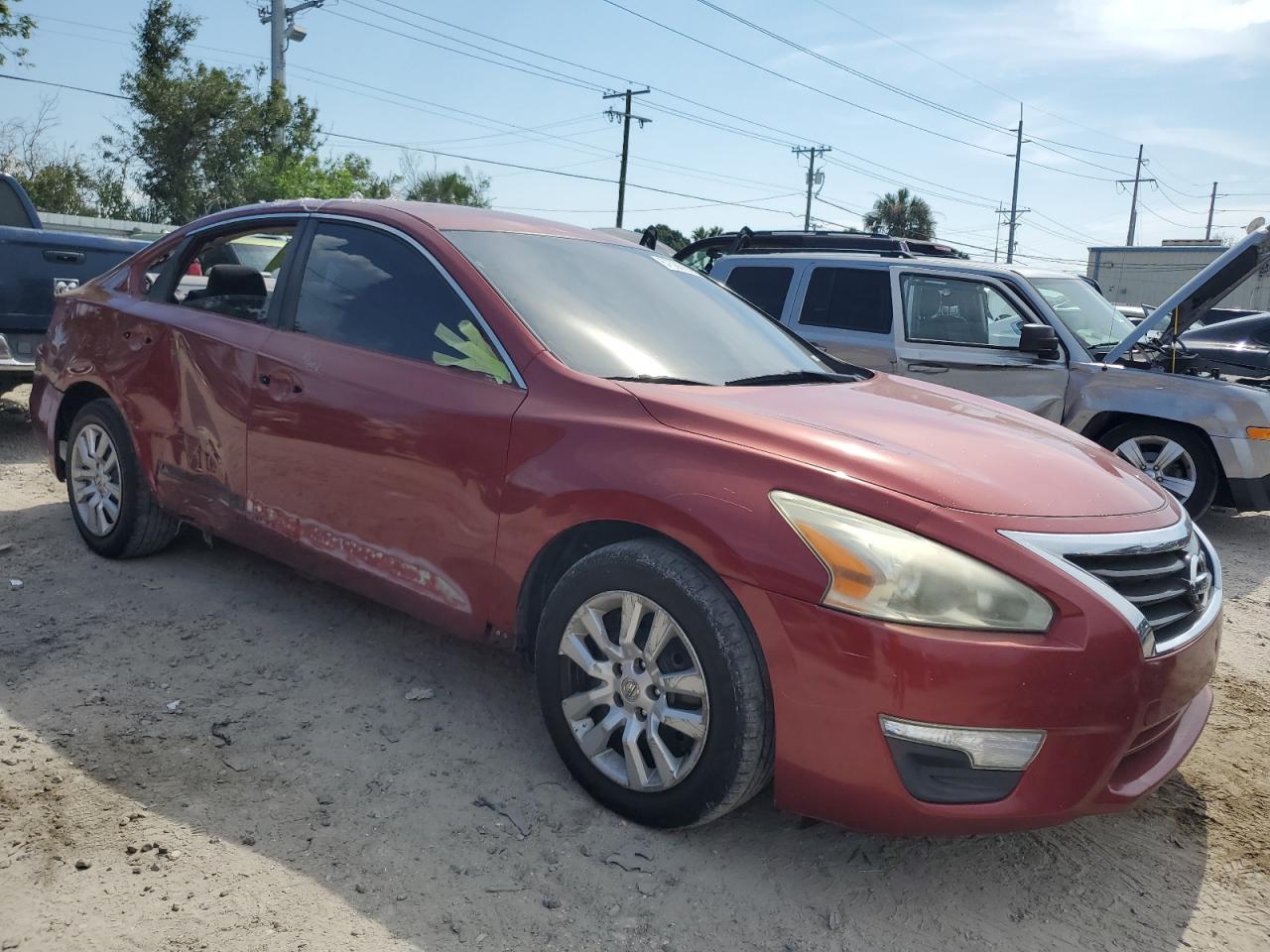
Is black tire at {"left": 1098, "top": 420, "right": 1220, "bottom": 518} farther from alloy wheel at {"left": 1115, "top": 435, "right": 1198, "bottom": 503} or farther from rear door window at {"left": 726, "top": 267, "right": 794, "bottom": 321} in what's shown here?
rear door window at {"left": 726, "top": 267, "right": 794, "bottom": 321}

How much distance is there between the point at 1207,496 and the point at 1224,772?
3.94 m

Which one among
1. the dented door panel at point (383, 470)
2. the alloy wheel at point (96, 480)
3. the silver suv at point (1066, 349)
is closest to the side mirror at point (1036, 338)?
the silver suv at point (1066, 349)

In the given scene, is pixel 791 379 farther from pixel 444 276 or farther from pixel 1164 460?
pixel 1164 460

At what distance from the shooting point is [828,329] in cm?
777

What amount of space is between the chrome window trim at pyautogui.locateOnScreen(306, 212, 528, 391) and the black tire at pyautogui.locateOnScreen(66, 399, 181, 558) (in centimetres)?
127

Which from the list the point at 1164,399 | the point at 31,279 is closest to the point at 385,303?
the point at 31,279

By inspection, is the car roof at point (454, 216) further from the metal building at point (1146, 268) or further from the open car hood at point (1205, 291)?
the metal building at point (1146, 268)

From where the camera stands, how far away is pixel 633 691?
107 inches

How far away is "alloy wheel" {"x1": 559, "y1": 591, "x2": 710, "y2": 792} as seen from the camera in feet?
8.55

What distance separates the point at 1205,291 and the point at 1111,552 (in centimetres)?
543

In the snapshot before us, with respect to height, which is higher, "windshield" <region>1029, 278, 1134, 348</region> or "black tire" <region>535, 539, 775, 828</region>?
"windshield" <region>1029, 278, 1134, 348</region>

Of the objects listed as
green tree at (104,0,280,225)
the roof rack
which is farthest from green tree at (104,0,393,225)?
the roof rack

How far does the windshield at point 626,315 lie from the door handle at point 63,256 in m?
4.83

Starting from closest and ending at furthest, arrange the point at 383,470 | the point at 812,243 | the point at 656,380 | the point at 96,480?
the point at 656,380 → the point at 383,470 → the point at 96,480 → the point at 812,243
